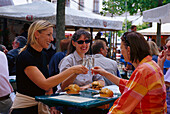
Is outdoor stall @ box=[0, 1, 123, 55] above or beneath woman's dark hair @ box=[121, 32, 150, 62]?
above

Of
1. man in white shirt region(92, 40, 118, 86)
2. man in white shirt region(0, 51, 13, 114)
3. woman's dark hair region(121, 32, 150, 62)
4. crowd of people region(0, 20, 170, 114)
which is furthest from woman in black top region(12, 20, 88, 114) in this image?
man in white shirt region(92, 40, 118, 86)

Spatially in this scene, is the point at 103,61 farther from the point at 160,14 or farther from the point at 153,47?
the point at 160,14

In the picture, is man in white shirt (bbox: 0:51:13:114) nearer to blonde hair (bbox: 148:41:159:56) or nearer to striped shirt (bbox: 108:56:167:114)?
striped shirt (bbox: 108:56:167:114)

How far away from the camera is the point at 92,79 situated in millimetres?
3971

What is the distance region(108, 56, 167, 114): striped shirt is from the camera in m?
2.16

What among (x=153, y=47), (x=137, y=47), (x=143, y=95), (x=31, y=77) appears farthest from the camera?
(x=153, y=47)

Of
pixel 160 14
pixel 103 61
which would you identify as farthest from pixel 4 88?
pixel 160 14

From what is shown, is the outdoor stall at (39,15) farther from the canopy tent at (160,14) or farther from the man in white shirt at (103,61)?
the man in white shirt at (103,61)

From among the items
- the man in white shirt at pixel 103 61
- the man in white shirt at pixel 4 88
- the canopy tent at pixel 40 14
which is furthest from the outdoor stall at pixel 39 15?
the man in white shirt at pixel 4 88

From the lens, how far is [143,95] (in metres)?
2.16

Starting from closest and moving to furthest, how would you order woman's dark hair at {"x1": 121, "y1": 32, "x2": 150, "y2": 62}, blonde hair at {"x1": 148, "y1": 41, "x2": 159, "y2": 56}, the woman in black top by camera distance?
1. woman's dark hair at {"x1": 121, "y1": 32, "x2": 150, "y2": 62}
2. the woman in black top
3. blonde hair at {"x1": 148, "y1": 41, "x2": 159, "y2": 56}

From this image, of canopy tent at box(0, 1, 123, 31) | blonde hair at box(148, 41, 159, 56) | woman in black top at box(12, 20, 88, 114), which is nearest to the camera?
woman in black top at box(12, 20, 88, 114)

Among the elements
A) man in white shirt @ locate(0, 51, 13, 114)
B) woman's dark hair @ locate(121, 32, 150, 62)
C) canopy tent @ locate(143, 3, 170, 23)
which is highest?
canopy tent @ locate(143, 3, 170, 23)

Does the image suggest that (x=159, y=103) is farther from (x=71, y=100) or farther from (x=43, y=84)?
(x=43, y=84)
